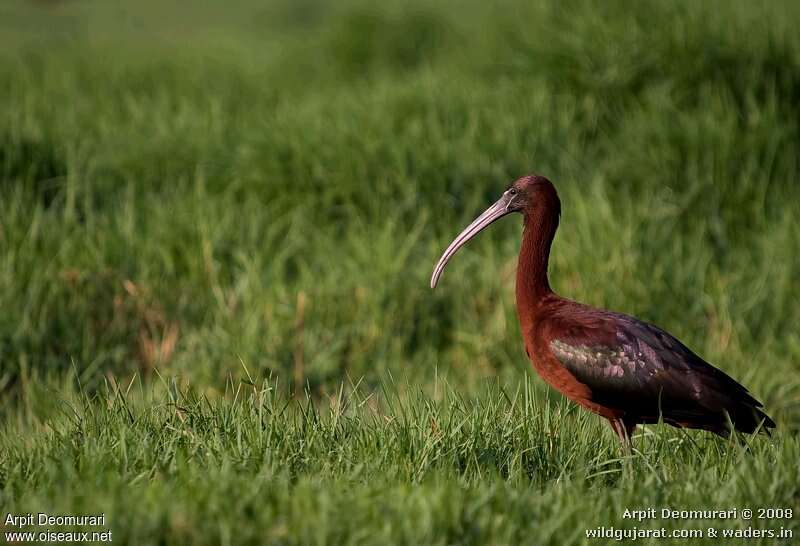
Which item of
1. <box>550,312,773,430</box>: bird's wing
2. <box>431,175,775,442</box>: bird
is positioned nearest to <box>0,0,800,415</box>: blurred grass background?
<box>431,175,775,442</box>: bird

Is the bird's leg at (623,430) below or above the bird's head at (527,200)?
below

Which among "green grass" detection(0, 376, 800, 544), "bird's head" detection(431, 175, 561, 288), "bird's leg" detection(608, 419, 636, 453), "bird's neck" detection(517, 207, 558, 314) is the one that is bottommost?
"bird's leg" detection(608, 419, 636, 453)

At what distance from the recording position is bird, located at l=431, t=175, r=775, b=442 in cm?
423

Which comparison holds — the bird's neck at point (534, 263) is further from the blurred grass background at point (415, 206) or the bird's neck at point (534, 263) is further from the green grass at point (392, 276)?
the blurred grass background at point (415, 206)

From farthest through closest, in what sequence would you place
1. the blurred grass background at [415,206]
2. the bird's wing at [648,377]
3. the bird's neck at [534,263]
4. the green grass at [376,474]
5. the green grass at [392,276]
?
the blurred grass background at [415,206] < the bird's neck at [534,263] < the bird's wing at [648,377] < the green grass at [392,276] < the green grass at [376,474]

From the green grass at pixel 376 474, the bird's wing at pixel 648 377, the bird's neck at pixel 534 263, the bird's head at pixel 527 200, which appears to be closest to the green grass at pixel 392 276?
the green grass at pixel 376 474

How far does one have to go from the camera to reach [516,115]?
798cm

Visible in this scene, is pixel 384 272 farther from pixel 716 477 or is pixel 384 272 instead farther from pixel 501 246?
pixel 716 477

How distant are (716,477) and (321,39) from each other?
353 inches

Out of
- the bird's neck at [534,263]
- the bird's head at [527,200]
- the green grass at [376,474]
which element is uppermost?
the bird's head at [527,200]

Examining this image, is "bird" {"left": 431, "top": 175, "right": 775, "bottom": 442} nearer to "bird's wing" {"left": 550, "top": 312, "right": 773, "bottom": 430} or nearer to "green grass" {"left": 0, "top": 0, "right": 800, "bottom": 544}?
"bird's wing" {"left": 550, "top": 312, "right": 773, "bottom": 430}

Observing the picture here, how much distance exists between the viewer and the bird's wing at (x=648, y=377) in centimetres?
422

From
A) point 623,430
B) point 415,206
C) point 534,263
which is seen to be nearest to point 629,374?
point 623,430

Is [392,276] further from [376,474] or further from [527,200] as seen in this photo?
[376,474]
